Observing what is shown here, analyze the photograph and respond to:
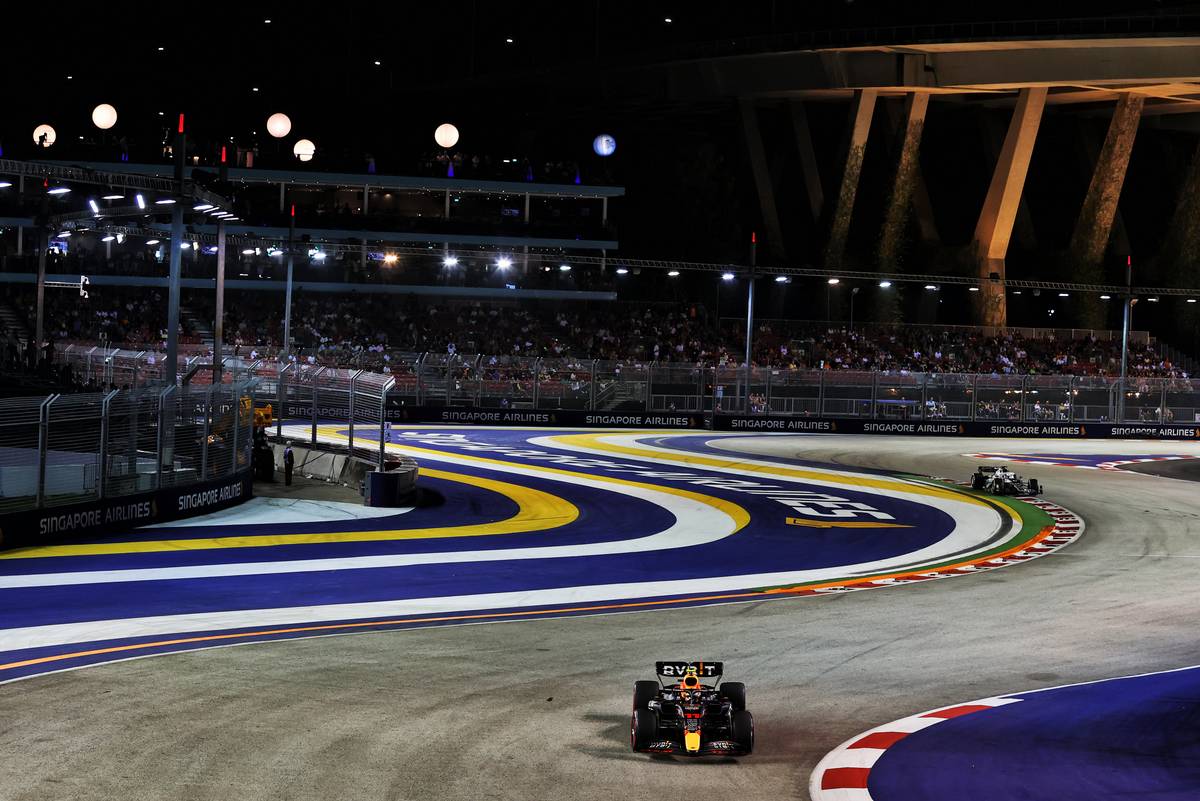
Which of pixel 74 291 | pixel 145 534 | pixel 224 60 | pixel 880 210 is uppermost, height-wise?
pixel 224 60

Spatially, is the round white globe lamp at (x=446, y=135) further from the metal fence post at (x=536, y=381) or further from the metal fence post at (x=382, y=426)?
the metal fence post at (x=382, y=426)

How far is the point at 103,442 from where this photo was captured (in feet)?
64.8

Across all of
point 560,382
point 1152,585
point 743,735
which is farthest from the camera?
point 560,382

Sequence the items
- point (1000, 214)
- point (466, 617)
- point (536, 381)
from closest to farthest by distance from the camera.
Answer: point (466, 617), point (536, 381), point (1000, 214)

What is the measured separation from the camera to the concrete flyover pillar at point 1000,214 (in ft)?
221

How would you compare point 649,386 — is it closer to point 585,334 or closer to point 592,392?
point 592,392

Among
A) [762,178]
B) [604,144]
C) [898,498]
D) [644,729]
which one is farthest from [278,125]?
[644,729]

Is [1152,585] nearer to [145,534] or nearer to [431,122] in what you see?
[145,534]

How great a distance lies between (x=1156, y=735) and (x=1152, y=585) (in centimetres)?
864

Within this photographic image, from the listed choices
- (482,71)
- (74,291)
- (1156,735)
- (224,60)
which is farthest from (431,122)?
(1156,735)

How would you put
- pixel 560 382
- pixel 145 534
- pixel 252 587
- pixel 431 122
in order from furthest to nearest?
1. pixel 431 122
2. pixel 560 382
3. pixel 145 534
4. pixel 252 587

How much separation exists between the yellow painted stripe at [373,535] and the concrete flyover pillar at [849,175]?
4755cm

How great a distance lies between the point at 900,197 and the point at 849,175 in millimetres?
2936

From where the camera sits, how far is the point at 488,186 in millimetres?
71625
